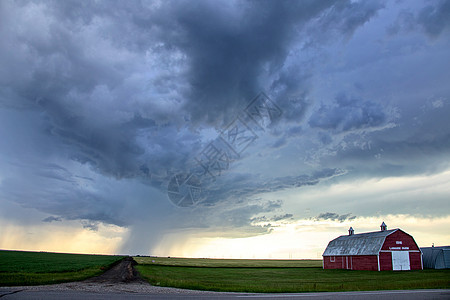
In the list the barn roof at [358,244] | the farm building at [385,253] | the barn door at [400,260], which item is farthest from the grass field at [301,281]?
the barn roof at [358,244]

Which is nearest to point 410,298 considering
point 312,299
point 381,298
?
point 381,298

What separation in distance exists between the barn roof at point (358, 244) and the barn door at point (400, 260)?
132 inches

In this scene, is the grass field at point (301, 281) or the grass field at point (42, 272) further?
the grass field at point (42, 272)

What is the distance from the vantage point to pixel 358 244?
71.1 m

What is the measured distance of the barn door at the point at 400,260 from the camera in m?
62.5

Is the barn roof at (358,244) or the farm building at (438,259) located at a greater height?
the barn roof at (358,244)

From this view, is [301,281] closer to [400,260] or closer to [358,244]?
[400,260]

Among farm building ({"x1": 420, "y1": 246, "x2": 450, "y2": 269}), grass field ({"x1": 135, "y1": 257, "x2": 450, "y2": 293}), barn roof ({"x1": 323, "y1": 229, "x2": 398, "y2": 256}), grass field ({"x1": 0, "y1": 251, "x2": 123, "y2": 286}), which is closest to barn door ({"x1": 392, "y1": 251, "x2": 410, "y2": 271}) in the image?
barn roof ({"x1": 323, "y1": 229, "x2": 398, "y2": 256})

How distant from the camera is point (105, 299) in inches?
754

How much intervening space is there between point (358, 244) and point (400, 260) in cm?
912

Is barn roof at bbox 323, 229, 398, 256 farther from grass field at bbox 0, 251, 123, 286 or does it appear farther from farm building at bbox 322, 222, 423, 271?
grass field at bbox 0, 251, 123, 286

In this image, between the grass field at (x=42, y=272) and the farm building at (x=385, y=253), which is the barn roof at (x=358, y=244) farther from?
the grass field at (x=42, y=272)

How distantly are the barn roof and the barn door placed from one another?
132 inches

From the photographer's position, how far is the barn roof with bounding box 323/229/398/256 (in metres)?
64.9
